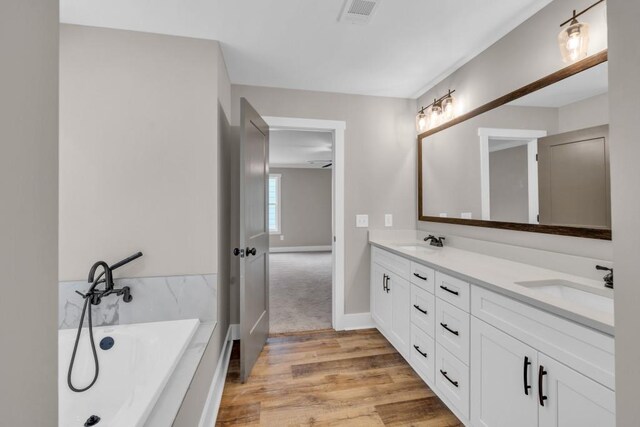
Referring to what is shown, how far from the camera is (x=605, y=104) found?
1.33 m

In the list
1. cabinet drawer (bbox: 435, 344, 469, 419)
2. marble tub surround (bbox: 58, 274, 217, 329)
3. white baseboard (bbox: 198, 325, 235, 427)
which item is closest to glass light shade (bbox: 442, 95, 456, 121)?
cabinet drawer (bbox: 435, 344, 469, 419)

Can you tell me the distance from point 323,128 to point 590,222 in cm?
214

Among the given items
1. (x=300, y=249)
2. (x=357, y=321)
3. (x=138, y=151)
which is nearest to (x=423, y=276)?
(x=357, y=321)

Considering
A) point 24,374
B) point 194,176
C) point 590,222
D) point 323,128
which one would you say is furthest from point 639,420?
point 323,128

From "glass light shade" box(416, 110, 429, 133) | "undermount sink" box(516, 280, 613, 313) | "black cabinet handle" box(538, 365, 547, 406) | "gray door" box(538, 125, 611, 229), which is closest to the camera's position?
"black cabinet handle" box(538, 365, 547, 406)

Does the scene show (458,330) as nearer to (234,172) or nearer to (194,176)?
(194,176)

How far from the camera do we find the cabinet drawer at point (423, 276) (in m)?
1.88

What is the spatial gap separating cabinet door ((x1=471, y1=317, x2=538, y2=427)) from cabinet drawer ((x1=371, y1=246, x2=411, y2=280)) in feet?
2.44

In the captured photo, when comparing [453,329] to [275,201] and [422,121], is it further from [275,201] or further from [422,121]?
[275,201]

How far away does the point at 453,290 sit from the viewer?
5.44ft

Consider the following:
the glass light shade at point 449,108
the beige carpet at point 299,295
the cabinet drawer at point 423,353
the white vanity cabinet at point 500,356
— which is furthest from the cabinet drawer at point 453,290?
the beige carpet at point 299,295

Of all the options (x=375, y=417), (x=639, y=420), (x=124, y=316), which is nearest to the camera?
(x=639, y=420)

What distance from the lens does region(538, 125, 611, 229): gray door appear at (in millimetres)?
1357

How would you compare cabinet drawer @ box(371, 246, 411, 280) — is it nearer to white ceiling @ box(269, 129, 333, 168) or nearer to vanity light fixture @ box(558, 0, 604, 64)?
vanity light fixture @ box(558, 0, 604, 64)
